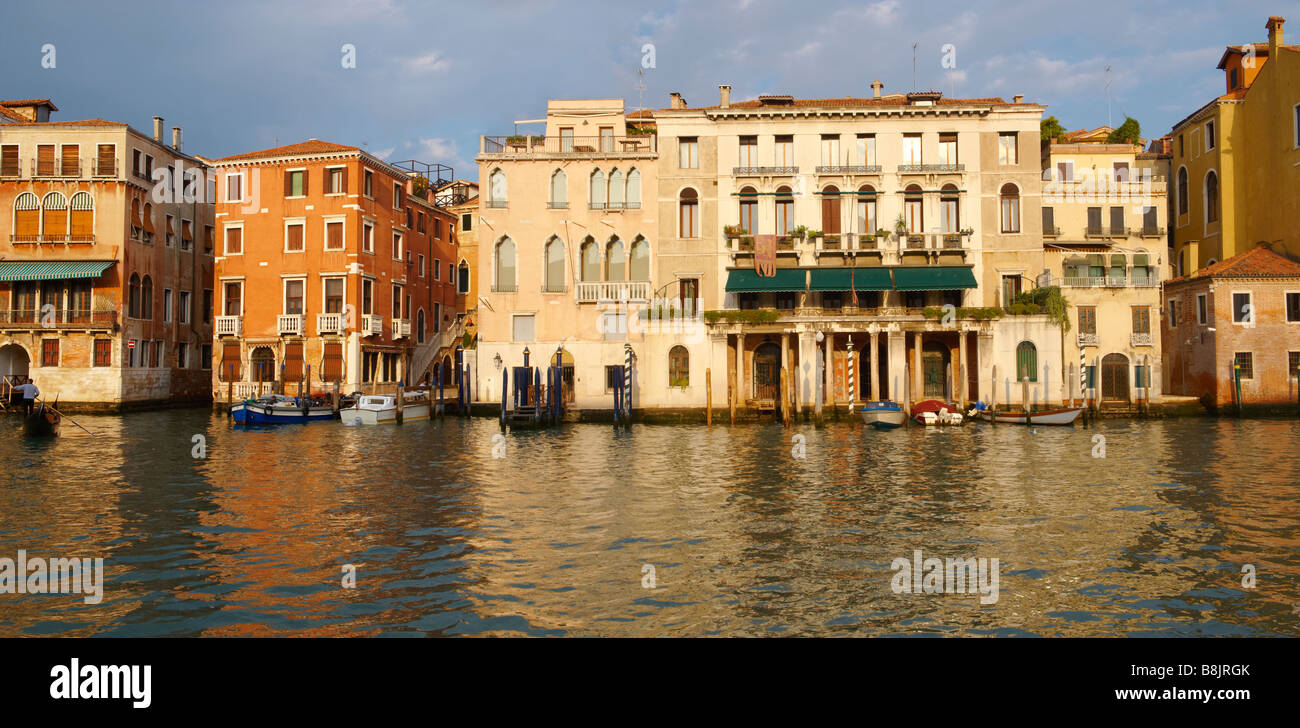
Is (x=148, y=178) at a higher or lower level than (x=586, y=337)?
higher

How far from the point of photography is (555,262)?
3675 centimetres

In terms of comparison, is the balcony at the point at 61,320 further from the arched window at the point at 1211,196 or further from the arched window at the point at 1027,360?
the arched window at the point at 1211,196

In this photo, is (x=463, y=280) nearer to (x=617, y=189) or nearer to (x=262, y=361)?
(x=262, y=361)

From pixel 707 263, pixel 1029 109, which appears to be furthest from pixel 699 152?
pixel 1029 109

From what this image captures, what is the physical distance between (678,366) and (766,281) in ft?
16.9

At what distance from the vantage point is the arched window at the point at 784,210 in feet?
117

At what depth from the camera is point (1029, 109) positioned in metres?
34.8

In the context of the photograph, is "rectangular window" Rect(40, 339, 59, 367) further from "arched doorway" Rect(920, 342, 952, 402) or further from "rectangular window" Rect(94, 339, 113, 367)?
"arched doorway" Rect(920, 342, 952, 402)

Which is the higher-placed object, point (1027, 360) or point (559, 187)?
point (559, 187)

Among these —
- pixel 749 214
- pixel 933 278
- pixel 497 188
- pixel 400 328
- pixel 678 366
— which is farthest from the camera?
pixel 400 328

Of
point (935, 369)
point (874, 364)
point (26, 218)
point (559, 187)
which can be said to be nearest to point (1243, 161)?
point (935, 369)

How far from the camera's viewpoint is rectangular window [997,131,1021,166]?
115ft
